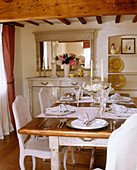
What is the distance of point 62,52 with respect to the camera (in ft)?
16.6

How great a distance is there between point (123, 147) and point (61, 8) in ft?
7.79

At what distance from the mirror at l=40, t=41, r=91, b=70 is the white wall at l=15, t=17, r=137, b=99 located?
205mm

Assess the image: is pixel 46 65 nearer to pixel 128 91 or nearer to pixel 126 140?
pixel 128 91

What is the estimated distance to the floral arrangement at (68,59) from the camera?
478 centimetres

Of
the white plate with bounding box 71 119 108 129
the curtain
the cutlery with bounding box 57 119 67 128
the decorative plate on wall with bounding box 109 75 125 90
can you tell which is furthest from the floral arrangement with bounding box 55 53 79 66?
the white plate with bounding box 71 119 108 129

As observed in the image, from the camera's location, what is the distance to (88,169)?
2619 millimetres

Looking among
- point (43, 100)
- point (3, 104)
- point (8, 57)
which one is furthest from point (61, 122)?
point (8, 57)

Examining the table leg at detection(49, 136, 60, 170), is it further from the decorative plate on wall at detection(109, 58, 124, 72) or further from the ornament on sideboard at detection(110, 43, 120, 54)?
the decorative plate on wall at detection(109, 58, 124, 72)

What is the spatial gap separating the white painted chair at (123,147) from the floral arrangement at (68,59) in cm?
369

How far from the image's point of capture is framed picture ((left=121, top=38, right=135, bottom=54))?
486 centimetres

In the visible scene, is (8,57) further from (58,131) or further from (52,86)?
(58,131)

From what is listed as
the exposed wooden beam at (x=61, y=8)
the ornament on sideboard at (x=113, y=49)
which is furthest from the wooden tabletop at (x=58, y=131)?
the ornament on sideboard at (x=113, y=49)

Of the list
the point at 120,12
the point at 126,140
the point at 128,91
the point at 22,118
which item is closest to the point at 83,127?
the point at 126,140

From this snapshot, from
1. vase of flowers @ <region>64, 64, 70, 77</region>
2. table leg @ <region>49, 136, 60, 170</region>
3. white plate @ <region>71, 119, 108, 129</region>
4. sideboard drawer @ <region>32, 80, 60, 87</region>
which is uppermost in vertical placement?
vase of flowers @ <region>64, 64, 70, 77</region>
